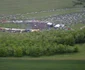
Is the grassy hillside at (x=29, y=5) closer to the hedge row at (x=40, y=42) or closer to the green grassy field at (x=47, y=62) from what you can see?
the hedge row at (x=40, y=42)

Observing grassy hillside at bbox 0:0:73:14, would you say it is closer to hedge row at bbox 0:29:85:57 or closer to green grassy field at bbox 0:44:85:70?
hedge row at bbox 0:29:85:57

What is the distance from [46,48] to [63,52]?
3.07 m

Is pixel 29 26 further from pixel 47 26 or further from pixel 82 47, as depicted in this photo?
pixel 82 47

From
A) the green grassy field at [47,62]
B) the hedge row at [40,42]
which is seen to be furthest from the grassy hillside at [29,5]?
the green grassy field at [47,62]

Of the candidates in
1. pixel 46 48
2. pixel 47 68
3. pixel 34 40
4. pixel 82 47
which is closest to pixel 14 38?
pixel 34 40

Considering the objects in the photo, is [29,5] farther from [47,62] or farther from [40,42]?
[47,62]

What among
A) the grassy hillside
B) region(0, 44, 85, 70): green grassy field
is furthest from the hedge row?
the grassy hillside

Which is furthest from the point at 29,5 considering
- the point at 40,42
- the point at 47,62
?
the point at 47,62

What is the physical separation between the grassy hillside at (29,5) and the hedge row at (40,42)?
19.1 m

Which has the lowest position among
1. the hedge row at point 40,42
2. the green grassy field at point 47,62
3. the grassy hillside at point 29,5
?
the green grassy field at point 47,62

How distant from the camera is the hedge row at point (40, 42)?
53.2m

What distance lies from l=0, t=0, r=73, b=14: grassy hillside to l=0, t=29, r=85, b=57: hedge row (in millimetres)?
19108

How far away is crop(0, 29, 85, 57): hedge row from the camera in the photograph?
→ 53247mm

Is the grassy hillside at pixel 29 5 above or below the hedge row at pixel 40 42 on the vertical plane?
above
